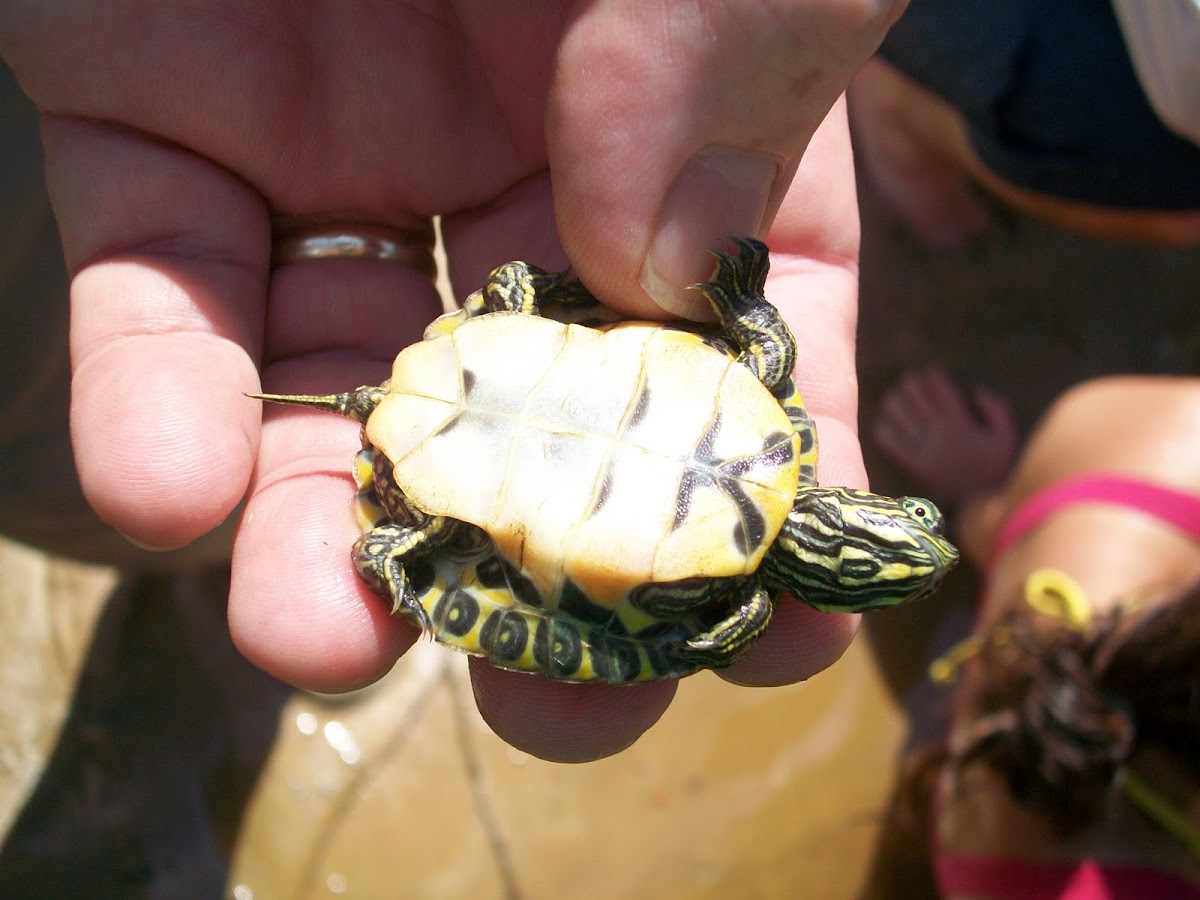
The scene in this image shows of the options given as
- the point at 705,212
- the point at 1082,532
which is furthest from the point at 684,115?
the point at 1082,532

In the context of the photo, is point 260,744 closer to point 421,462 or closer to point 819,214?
point 421,462

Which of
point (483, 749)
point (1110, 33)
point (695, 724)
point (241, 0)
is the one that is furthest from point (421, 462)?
point (1110, 33)

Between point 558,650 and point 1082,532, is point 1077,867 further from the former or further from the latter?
point 558,650

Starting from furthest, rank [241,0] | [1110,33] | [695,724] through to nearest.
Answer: [695,724]
[1110,33]
[241,0]

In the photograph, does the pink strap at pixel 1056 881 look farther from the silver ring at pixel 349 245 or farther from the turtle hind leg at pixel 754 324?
the silver ring at pixel 349 245

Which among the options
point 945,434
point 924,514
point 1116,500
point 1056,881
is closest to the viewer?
point 924,514
